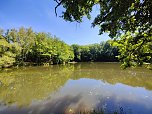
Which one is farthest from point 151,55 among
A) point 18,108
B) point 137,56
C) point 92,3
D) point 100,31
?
point 18,108

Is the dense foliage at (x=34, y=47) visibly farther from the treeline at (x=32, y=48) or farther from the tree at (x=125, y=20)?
the tree at (x=125, y=20)

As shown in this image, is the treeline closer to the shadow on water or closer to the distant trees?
the distant trees

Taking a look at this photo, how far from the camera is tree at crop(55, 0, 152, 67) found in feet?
20.3

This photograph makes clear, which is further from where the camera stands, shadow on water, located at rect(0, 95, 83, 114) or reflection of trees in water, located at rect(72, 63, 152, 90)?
reflection of trees in water, located at rect(72, 63, 152, 90)

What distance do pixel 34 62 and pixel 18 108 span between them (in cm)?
5516

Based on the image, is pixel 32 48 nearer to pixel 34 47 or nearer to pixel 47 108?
pixel 34 47

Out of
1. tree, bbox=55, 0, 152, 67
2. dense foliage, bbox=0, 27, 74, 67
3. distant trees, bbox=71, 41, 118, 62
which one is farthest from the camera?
distant trees, bbox=71, 41, 118, 62

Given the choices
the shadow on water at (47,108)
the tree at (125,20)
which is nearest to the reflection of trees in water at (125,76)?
the shadow on water at (47,108)

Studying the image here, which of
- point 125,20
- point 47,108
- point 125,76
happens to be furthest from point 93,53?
point 125,20

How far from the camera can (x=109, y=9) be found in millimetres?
6898

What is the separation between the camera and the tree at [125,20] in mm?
6184

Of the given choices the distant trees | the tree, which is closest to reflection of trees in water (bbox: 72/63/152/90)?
the tree

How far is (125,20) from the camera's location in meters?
7.00

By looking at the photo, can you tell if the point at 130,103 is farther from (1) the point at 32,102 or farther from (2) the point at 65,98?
(1) the point at 32,102
